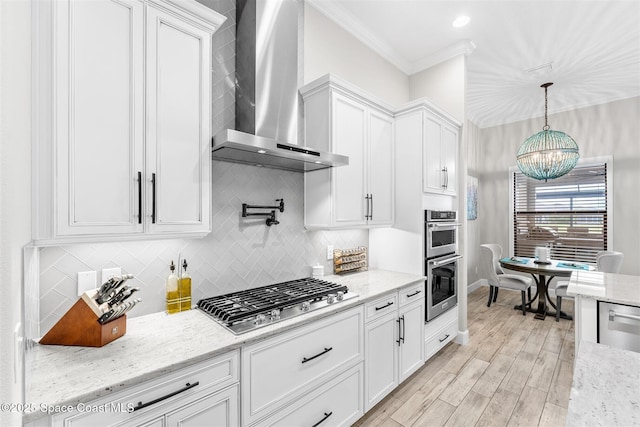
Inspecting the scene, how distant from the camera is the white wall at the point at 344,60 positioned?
96.3 inches

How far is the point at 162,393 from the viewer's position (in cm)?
108

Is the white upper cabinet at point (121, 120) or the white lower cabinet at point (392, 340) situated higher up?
the white upper cabinet at point (121, 120)

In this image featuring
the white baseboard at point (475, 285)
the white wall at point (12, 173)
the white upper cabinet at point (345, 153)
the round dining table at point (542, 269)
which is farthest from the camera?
the white baseboard at point (475, 285)

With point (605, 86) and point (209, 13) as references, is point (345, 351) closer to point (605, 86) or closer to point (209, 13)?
point (209, 13)

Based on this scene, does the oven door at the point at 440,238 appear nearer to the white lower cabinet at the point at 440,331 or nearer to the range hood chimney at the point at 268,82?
the white lower cabinet at the point at 440,331

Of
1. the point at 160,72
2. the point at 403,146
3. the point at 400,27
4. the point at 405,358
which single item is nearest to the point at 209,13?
the point at 160,72

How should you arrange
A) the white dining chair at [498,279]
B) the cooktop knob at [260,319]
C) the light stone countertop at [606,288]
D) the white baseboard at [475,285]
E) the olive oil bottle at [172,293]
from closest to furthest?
the cooktop knob at [260,319], the olive oil bottle at [172,293], the light stone countertop at [606,288], the white dining chair at [498,279], the white baseboard at [475,285]

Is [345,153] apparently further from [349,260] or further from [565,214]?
[565,214]

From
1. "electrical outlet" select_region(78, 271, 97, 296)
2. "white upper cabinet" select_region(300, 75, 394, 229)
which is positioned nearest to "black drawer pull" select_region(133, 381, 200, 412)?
"electrical outlet" select_region(78, 271, 97, 296)

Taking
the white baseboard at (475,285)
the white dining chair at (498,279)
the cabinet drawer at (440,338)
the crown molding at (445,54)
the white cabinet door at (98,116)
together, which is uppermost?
the crown molding at (445,54)

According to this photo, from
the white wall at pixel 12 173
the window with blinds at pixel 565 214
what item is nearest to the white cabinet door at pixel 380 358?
the white wall at pixel 12 173

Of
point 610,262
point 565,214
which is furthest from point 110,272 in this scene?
point 565,214

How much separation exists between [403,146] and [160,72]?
2.09 metres

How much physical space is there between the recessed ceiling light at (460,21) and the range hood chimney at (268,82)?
1650 millimetres
